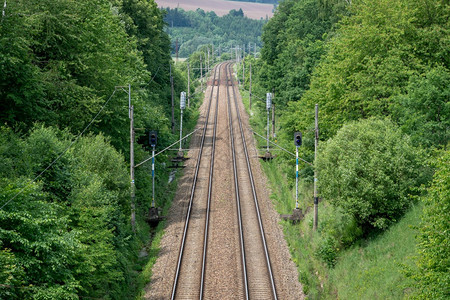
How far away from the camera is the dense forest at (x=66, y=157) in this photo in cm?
1711


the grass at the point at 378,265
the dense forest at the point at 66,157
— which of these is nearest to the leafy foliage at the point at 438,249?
the grass at the point at 378,265

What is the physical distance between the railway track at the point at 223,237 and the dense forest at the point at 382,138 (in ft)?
8.33

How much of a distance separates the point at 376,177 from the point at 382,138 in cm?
248

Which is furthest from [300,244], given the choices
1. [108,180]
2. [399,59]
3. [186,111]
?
[186,111]

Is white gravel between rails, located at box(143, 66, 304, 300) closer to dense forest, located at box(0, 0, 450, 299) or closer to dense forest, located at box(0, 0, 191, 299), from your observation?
dense forest, located at box(0, 0, 450, 299)

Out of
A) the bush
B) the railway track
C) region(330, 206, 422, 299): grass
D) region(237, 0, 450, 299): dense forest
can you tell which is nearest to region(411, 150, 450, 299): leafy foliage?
region(237, 0, 450, 299): dense forest

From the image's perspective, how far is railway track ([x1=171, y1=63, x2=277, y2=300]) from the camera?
82.0 ft

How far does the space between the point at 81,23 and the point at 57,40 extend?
2.29m

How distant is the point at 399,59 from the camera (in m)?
33.2

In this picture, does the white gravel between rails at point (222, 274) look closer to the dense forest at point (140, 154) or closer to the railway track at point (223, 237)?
the railway track at point (223, 237)

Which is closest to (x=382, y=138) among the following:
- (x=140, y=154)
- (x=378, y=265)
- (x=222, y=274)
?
(x=378, y=265)

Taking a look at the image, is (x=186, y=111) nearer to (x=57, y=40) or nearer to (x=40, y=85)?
(x=57, y=40)

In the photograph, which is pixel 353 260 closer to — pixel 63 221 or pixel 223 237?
pixel 223 237

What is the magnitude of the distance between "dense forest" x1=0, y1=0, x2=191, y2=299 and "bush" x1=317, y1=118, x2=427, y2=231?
11.0 meters
